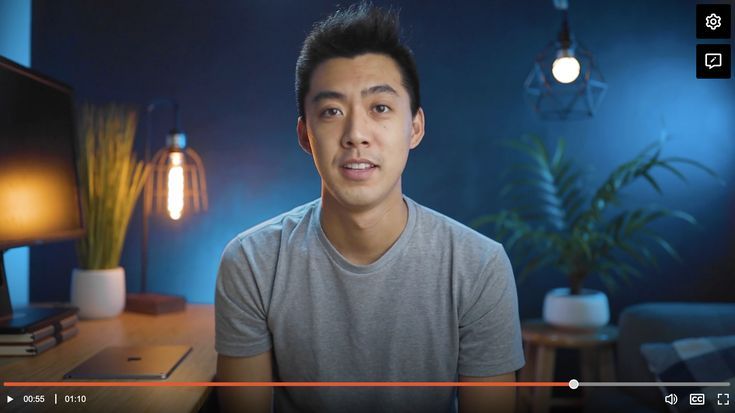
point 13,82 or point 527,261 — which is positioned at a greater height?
point 13,82

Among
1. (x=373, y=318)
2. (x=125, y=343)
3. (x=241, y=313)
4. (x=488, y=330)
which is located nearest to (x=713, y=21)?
(x=488, y=330)

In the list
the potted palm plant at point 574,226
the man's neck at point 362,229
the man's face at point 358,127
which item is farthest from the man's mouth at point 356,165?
the potted palm plant at point 574,226

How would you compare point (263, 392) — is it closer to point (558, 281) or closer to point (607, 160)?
point (558, 281)

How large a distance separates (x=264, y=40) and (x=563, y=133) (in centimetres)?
91

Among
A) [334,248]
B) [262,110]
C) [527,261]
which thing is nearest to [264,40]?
[262,110]

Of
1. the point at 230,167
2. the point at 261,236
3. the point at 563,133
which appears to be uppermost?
the point at 563,133

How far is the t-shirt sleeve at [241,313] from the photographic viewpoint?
99cm

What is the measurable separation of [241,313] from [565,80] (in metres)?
1.04

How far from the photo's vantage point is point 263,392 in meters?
1.00

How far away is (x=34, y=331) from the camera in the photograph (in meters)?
1.07

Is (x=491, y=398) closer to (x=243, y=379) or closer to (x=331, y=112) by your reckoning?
(x=243, y=379)

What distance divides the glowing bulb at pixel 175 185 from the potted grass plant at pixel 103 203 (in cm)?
9

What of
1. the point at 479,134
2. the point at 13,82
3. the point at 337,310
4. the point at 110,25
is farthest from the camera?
the point at 479,134

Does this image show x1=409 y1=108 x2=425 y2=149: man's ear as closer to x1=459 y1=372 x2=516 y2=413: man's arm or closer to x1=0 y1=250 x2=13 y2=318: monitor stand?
x1=459 y1=372 x2=516 y2=413: man's arm
